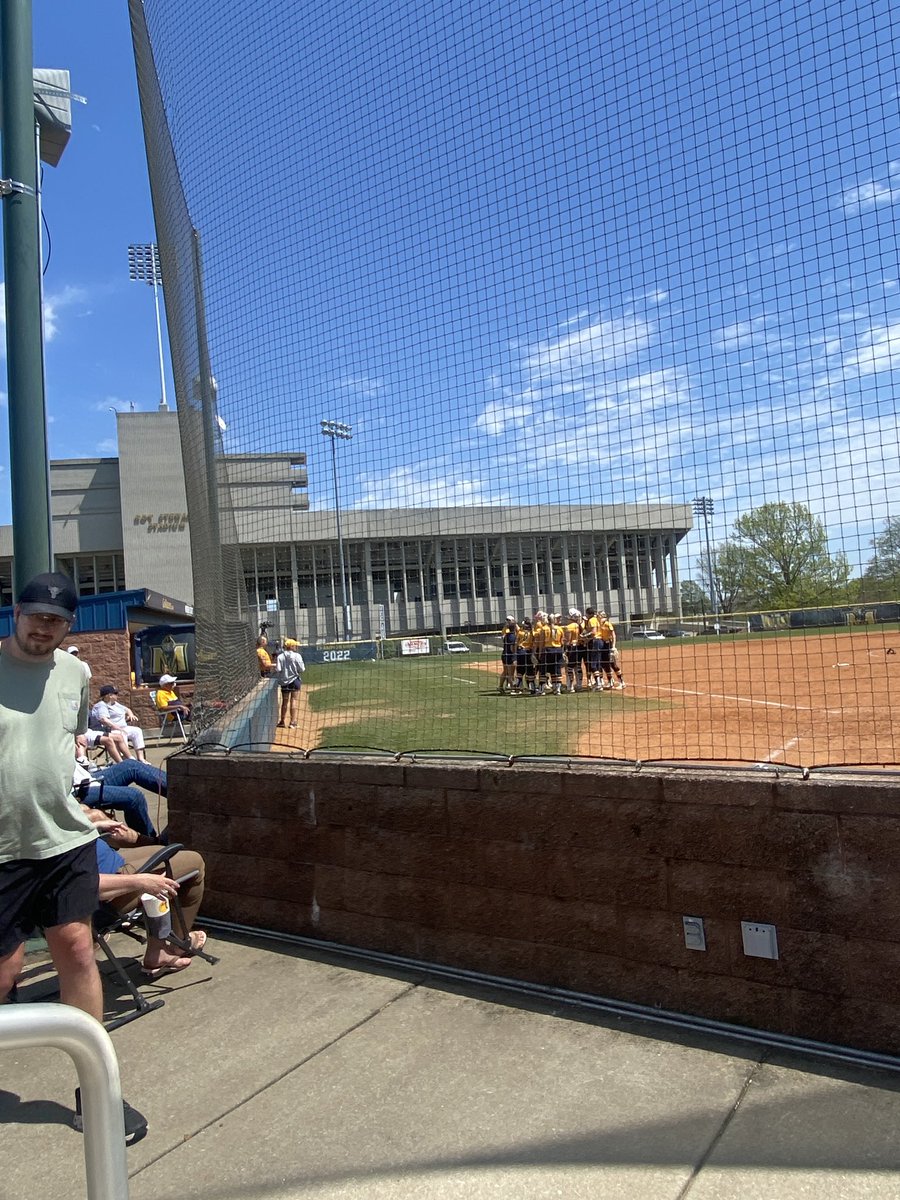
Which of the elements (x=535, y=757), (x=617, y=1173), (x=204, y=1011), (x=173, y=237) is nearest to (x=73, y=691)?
(x=204, y=1011)

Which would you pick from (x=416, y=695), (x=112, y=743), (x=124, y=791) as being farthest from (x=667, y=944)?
(x=112, y=743)

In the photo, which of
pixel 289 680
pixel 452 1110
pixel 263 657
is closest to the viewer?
pixel 452 1110

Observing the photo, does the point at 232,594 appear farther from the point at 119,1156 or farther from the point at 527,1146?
the point at 119,1156

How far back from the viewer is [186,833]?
4812mm

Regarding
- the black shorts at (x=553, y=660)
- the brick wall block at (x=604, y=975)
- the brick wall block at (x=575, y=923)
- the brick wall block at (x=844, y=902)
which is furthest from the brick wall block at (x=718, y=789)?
the black shorts at (x=553, y=660)

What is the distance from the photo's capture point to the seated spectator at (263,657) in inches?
241

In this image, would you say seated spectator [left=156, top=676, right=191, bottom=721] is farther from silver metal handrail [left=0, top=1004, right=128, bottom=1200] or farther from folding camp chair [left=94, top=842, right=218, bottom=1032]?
silver metal handrail [left=0, top=1004, right=128, bottom=1200]

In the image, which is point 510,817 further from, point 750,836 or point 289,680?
point 289,680

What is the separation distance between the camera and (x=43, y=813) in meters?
2.80

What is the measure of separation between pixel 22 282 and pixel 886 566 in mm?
4456

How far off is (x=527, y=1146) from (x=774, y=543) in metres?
2.20

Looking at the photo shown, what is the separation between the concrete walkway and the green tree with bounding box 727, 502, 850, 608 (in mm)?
1638

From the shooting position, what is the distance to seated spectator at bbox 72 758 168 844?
463cm

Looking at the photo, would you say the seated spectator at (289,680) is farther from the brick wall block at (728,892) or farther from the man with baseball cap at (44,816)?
the brick wall block at (728,892)
